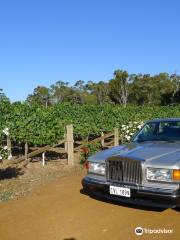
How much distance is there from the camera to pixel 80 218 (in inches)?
274

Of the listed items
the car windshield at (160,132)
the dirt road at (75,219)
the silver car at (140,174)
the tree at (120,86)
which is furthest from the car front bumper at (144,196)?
the tree at (120,86)

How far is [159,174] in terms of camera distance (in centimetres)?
673

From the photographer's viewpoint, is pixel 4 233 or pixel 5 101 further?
pixel 5 101

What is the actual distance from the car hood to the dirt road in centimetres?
94

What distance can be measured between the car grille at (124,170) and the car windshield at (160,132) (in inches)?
57.7

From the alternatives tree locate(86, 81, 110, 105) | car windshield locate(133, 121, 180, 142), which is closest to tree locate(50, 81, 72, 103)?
tree locate(86, 81, 110, 105)

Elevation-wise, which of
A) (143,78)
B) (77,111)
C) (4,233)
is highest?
(143,78)

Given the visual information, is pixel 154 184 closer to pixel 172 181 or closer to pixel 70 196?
pixel 172 181

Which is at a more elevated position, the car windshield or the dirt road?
the car windshield

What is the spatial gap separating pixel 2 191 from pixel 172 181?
4.49 metres

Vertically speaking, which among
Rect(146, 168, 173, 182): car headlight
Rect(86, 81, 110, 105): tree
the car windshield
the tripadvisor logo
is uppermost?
Rect(86, 81, 110, 105): tree

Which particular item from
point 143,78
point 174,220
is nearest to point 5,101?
point 174,220

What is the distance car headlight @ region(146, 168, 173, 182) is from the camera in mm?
6645

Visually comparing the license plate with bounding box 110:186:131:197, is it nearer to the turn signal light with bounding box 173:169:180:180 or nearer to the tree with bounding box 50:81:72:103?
the turn signal light with bounding box 173:169:180:180
